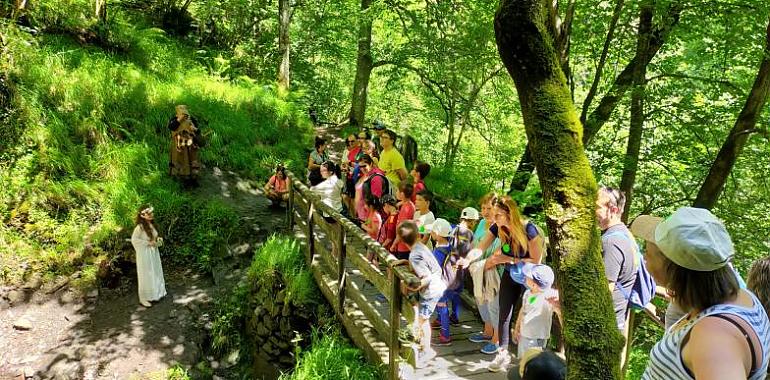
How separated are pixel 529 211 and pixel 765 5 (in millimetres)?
4419

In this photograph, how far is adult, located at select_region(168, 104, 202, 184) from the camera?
929 centimetres

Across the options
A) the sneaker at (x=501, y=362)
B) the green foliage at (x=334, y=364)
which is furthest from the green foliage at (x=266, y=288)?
the sneaker at (x=501, y=362)

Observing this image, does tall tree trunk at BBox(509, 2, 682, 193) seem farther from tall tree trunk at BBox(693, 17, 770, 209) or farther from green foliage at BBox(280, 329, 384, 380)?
green foliage at BBox(280, 329, 384, 380)

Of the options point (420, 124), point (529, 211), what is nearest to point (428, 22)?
point (529, 211)

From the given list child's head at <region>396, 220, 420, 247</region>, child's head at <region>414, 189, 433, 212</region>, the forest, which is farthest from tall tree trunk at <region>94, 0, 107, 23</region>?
child's head at <region>396, 220, 420, 247</region>

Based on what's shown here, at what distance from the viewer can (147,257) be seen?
754 cm

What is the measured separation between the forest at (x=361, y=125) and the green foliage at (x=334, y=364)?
25 mm

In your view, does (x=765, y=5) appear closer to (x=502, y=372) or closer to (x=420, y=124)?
(x=502, y=372)

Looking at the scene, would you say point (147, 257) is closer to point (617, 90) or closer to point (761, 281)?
point (761, 281)

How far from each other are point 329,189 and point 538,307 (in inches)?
166

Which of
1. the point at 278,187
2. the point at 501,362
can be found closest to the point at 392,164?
the point at 278,187

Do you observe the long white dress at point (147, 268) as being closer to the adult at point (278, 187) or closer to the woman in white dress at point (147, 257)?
the woman in white dress at point (147, 257)

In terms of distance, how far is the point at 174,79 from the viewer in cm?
1258

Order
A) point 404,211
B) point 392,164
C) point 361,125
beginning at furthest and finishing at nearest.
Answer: point 361,125
point 392,164
point 404,211
